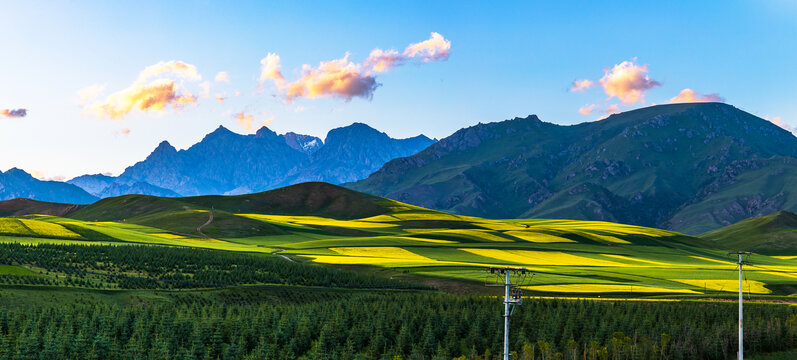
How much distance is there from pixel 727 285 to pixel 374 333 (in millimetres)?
104377

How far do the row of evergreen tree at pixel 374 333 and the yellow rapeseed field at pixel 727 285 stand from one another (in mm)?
48688

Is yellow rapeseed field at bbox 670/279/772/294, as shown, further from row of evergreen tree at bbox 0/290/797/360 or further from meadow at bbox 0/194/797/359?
row of evergreen tree at bbox 0/290/797/360

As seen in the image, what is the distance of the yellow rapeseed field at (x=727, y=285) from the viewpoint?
457 ft

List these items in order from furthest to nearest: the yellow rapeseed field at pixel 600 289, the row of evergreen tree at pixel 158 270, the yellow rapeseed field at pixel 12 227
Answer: the yellow rapeseed field at pixel 12 227 < the yellow rapeseed field at pixel 600 289 < the row of evergreen tree at pixel 158 270

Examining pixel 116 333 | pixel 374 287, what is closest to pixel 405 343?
pixel 116 333

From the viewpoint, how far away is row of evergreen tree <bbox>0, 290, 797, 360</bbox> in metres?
68.8

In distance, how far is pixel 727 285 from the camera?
146m

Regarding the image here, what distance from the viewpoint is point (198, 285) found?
381ft

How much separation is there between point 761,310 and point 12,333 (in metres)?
108

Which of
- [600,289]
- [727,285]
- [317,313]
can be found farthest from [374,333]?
[727,285]

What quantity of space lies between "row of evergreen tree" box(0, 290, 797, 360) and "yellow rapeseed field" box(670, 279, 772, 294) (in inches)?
1917

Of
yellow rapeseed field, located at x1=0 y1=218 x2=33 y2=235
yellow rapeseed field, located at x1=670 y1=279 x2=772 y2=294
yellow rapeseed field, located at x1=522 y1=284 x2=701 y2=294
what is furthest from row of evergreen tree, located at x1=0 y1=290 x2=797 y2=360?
yellow rapeseed field, located at x1=0 y1=218 x2=33 y2=235

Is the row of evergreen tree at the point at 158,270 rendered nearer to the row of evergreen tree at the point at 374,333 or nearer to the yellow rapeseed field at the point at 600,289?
the row of evergreen tree at the point at 374,333

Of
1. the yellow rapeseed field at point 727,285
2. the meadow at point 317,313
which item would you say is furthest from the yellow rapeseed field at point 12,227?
the yellow rapeseed field at point 727,285
